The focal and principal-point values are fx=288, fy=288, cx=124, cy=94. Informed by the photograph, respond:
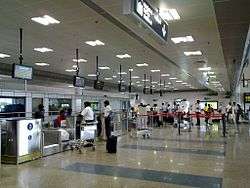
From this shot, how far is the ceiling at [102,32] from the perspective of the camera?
257 inches

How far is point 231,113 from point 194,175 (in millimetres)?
12234

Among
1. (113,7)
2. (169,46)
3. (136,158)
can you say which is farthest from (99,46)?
(136,158)

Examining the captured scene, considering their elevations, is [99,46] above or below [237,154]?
above

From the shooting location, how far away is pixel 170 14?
7051 mm

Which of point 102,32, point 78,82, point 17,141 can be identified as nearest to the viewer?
point 17,141

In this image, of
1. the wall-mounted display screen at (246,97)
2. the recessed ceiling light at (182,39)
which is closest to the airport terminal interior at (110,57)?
the recessed ceiling light at (182,39)

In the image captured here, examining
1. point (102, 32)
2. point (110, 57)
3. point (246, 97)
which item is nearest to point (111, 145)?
point (102, 32)

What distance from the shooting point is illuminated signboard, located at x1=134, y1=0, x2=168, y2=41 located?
4.12 meters

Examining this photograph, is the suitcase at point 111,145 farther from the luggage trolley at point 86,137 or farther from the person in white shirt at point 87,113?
the person in white shirt at point 87,113

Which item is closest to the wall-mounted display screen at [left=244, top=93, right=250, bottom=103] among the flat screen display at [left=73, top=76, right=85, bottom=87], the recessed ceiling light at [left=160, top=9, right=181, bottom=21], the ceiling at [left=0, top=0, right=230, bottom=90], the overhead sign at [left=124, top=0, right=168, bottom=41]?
the ceiling at [left=0, top=0, right=230, bottom=90]

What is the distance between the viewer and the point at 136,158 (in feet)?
23.8

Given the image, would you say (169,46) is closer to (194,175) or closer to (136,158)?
(136,158)

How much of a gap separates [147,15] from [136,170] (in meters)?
3.15

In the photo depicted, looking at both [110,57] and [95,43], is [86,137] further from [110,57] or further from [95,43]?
[110,57]
